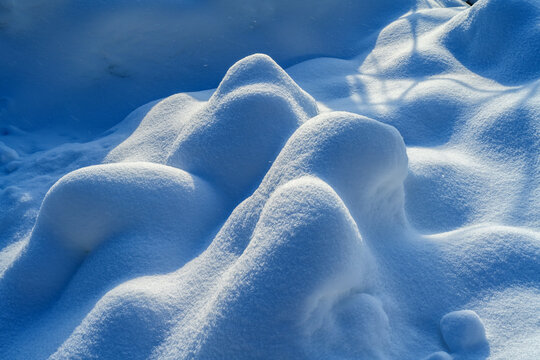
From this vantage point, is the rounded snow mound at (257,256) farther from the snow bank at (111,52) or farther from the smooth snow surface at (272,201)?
the snow bank at (111,52)

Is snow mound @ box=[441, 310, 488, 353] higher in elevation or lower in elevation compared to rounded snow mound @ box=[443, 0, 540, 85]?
lower

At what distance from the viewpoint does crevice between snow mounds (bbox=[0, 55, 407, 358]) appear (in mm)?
1030

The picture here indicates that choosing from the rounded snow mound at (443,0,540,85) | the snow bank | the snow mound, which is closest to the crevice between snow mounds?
the snow mound

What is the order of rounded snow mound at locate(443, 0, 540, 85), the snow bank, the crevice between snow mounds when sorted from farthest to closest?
the snow bank, rounded snow mound at locate(443, 0, 540, 85), the crevice between snow mounds

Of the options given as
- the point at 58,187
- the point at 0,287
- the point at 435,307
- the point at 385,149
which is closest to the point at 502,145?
the point at 385,149

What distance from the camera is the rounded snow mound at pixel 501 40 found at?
7.14 feet

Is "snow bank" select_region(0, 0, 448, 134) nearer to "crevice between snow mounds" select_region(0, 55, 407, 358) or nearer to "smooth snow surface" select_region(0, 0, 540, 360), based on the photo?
"smooth snow surface" select_region(0, 0, 540, 360)

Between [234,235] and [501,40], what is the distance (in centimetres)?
193

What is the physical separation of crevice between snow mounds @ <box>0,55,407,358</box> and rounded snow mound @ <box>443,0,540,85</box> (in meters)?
1.13

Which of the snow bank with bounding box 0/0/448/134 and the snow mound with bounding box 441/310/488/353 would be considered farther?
the snow bank with bounding box 0/0/448/134

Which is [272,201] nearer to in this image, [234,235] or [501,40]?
[234,235]

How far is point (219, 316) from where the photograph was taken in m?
1.02

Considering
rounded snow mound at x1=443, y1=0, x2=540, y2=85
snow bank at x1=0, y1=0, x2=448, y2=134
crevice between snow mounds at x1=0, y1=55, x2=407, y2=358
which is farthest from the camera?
snow bank at x1=0, y1=0, x2=448, y2=134

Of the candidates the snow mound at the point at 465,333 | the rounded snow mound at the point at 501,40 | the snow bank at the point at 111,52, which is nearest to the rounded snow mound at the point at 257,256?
the snow mound at the point at 465,333
